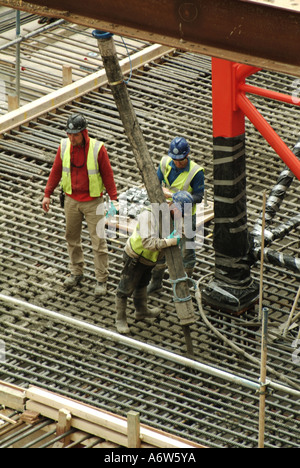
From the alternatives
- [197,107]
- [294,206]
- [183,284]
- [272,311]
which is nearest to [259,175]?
[294,206]

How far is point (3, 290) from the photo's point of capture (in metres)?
11.4

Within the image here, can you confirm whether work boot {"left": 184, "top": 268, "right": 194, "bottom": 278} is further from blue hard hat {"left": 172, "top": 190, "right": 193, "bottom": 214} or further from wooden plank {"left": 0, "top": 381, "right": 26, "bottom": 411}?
wooden plank {"left": 0, "top": 381, "right": 26, "bottom": 411}

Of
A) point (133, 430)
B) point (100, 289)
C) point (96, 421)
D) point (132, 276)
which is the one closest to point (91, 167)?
A: point (132, 276)

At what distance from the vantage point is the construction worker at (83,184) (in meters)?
10.6

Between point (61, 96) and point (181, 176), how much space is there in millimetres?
4757

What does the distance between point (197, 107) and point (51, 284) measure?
4538mm

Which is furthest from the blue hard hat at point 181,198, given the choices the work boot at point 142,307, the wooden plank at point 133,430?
the wooden plank at point 133,430

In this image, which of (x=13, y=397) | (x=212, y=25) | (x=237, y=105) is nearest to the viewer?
(x=212, y=25)

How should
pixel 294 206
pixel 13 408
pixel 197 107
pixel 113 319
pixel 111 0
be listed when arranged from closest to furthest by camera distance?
pixel 111 0
pixel 13 408
pixel 113 319
pixel 294 206
pixel 197 107

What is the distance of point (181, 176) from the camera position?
1052 centimetres

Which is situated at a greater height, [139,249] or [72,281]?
[72,281]

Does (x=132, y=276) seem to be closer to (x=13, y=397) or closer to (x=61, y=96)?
(x=13, y=397)

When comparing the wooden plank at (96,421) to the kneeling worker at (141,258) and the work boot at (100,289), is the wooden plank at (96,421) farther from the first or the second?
the work boot at (100,289)
